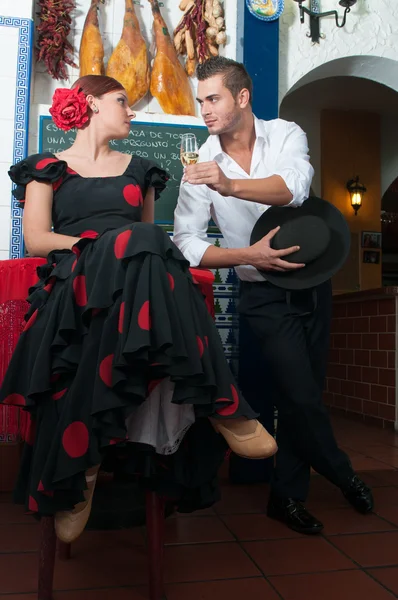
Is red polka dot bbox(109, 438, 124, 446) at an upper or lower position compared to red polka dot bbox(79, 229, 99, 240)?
lower

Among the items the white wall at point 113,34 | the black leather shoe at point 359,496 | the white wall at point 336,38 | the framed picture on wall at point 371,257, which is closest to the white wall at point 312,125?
the framed picture on wall at point 371,257

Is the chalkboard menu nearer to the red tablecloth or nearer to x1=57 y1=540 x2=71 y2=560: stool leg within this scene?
the red tablecloth

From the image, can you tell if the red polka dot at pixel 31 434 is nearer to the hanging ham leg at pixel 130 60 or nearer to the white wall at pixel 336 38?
the hanging ham leg at pixel 130 60

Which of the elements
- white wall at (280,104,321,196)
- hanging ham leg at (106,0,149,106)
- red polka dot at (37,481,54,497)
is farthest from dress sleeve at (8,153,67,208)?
white wall at (280,104,321,196)

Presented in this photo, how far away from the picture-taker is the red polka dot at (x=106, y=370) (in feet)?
4.04

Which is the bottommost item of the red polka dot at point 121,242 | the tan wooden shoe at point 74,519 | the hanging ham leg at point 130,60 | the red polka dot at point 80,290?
the tan wooden shoe at point 74,519

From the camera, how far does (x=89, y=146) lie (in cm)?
182

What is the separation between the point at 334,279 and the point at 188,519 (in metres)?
5.49

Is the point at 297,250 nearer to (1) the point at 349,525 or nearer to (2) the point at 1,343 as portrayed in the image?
→ (1) the point at 349,525

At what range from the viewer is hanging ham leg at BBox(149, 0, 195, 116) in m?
2.83

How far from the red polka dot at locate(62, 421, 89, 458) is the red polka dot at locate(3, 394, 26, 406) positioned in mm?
174

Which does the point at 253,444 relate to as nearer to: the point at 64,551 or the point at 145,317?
the point at 145,317

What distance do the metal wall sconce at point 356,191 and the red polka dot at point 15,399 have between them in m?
6.13

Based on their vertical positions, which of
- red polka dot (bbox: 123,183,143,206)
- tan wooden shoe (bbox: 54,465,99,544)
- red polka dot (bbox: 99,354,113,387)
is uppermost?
red polka dot (bbox: 123,183,143,206)
